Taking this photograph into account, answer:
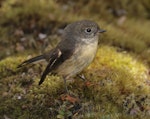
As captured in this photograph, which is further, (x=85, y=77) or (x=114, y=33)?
(x=114, y=33)

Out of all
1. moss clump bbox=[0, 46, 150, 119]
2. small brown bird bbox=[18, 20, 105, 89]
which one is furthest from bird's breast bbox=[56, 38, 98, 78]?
moss clump bbox=[0, 46, 150, 119]

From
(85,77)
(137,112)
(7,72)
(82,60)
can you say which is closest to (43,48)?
(7,72)

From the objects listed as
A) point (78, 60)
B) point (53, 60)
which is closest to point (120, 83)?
point (78, 60)

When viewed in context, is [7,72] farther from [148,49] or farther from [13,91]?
[148,49]

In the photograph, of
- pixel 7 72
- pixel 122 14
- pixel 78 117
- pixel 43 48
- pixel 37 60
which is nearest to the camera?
pixel 78 117

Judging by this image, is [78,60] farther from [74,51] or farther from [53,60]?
[53,60]

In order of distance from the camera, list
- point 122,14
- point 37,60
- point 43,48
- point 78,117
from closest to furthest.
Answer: point 78,117, point 37,60, point 43,48, point 122,14
